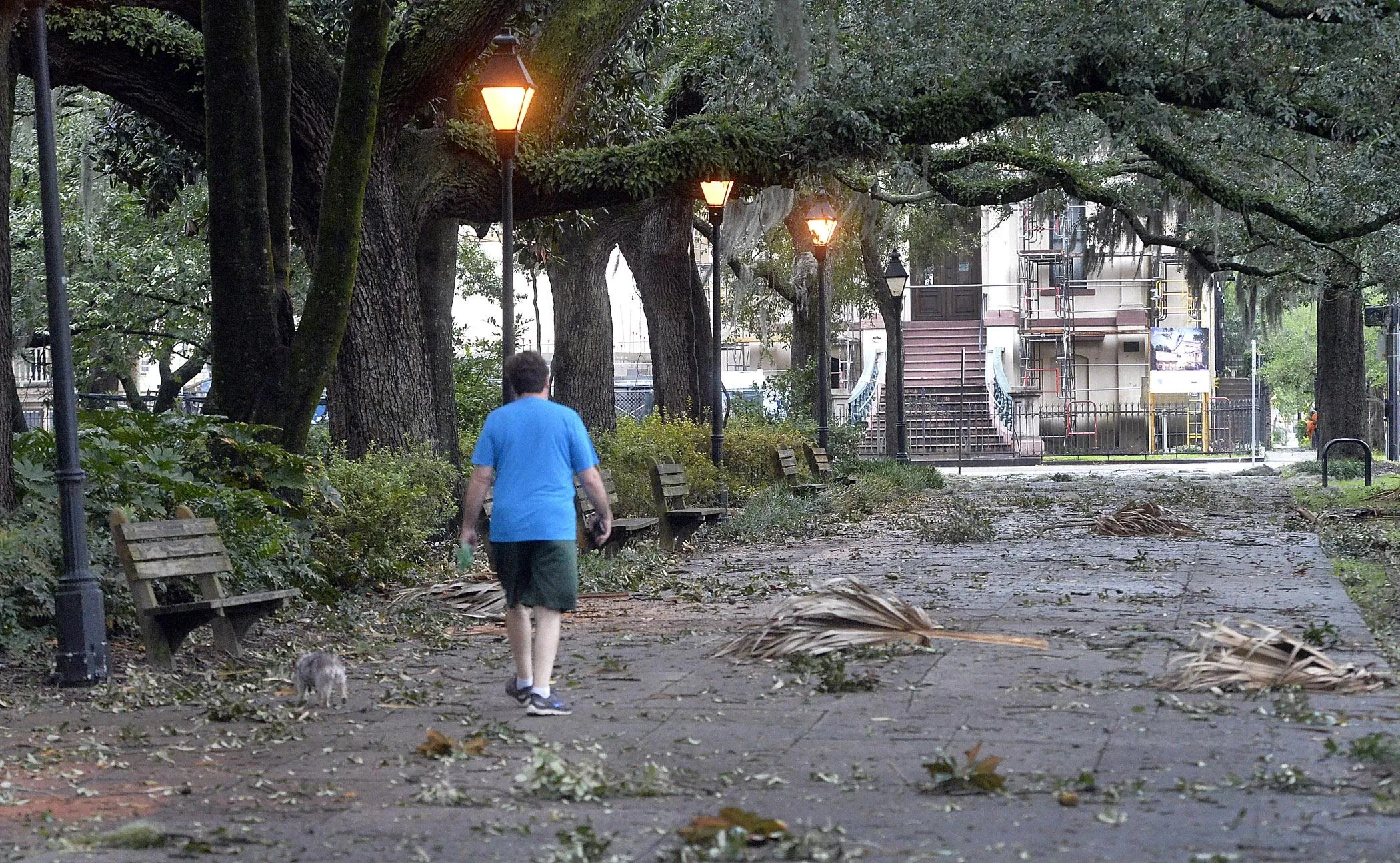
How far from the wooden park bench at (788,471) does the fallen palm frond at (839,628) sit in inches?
443

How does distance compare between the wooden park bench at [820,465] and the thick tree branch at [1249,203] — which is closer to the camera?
the thick tree branch at [1249,203]

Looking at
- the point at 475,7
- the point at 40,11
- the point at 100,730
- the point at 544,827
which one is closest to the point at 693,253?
the point at 475,7

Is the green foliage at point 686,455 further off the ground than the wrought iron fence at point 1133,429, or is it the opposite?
the green foliage at point 686,455

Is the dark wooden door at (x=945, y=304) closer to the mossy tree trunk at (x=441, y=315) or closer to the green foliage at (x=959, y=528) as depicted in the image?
the green foliage at (x=959, y=528)

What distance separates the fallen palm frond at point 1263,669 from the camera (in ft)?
22.2

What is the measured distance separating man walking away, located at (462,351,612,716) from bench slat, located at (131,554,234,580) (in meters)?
1.93

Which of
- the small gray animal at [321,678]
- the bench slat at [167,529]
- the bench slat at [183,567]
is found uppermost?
the bench slat at [167,529]

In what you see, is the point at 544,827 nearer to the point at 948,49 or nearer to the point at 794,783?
the point at 794,783

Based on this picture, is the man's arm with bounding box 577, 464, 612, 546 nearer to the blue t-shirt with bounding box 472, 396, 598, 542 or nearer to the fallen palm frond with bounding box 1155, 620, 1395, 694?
the blue t-shirt with bounding box 472, 396, 598, 542

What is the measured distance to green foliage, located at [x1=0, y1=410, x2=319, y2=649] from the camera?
829 centimetres

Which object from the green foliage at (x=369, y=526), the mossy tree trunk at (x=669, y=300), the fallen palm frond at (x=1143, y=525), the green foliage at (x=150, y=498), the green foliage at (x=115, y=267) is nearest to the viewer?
the green foliage at (x=150, y=498)

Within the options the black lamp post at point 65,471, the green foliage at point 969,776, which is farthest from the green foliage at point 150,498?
the green foliage at point 969,776

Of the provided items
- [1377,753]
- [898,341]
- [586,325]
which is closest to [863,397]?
[898,341]

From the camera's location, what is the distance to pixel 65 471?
26.0 feet
